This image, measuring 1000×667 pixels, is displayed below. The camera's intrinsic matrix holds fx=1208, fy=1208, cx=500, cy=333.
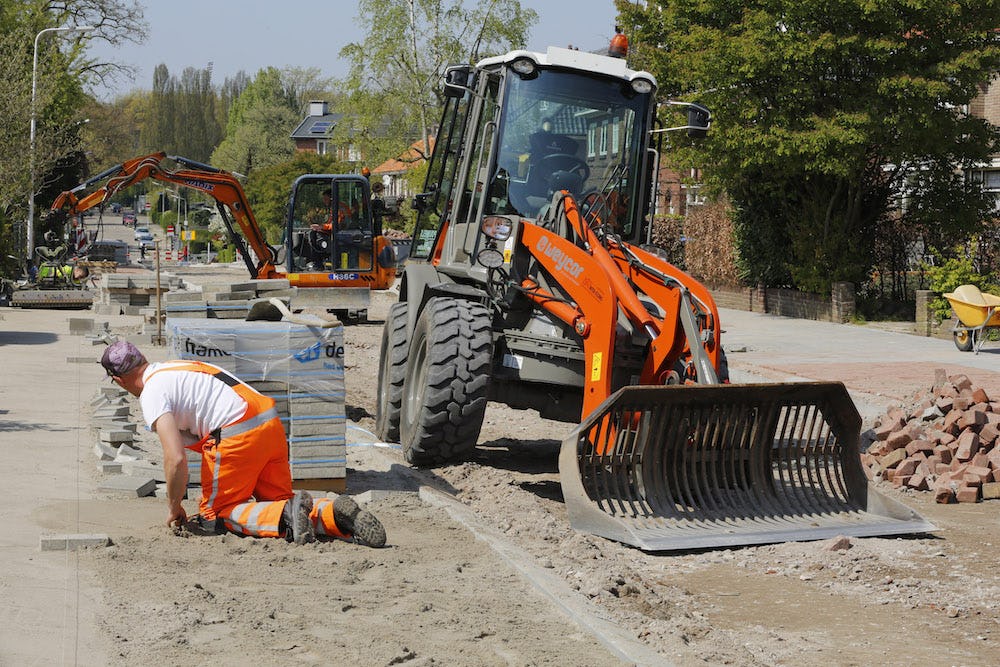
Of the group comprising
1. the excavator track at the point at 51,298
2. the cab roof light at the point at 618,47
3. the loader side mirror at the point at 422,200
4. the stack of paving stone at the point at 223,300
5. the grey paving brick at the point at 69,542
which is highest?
the cab roof light at the point at 618,47

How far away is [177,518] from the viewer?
687 cm

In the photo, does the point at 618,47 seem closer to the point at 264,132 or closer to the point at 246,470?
the point at 246,470

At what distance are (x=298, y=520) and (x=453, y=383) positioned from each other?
2458mm

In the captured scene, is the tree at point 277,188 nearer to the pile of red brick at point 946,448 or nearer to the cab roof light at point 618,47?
the cab roof light at point 618,47

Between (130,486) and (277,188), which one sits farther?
(277,188)

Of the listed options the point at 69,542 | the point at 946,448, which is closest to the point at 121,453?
the point at 69,542

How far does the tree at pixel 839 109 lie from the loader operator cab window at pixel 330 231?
21.8 ft

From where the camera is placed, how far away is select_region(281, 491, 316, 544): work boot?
679cm

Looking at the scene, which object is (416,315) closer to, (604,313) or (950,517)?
(604,313)

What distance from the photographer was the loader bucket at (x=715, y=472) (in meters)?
7.76

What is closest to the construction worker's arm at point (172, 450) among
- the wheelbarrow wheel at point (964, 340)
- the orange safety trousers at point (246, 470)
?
the orange safety trousers at point (246, 470)

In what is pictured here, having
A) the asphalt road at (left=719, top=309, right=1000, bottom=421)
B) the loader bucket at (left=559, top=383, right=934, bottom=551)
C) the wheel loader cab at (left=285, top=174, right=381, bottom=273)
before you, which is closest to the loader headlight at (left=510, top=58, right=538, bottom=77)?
the loader bucket at (left=559, top=383, right=934, bottom=551)

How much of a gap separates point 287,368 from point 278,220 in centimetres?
7733

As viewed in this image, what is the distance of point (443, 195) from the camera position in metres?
11.1
